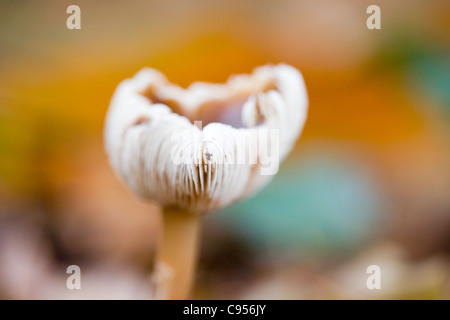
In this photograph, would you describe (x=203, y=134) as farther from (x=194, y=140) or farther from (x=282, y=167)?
Result: (x=282, y=167)

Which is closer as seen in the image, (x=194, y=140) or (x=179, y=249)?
(x=194, y=140)

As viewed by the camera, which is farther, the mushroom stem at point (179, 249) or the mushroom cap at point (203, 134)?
the mushroom stem at point (179, 249)

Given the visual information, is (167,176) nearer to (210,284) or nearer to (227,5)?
(210,284)

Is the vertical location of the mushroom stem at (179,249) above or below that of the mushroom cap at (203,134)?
below

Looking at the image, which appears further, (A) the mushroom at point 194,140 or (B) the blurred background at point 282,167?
(B) the blurred background at point 282,167

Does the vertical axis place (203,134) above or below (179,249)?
above

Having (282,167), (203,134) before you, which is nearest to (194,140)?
(203,134)

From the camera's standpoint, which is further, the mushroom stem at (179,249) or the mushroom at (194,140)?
the mushroom stem at (179,249)
